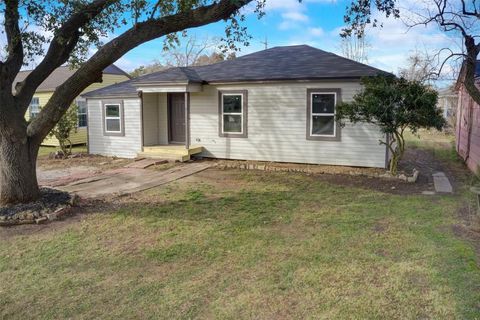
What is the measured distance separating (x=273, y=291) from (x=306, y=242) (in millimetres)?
1516

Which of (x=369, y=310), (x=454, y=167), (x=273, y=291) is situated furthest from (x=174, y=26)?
(x=454, y=167)

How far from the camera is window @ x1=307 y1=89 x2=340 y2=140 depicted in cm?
1105

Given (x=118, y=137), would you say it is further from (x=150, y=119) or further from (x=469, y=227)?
(x=469, y=227)

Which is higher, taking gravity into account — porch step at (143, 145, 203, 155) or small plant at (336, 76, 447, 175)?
small plant at (336, 76, 447, 175)

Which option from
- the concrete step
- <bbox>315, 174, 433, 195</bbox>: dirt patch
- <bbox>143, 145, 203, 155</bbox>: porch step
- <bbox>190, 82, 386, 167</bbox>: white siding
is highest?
<bbox>190, 82, 386, 167</bbox>: white siding

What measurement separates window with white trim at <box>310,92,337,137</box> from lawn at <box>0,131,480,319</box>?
3.92m

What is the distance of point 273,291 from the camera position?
154 inches

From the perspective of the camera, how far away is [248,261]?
466cm

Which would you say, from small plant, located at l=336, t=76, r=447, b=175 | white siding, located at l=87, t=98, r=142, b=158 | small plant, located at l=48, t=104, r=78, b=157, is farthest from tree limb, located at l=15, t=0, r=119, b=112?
small plant, located at l=48, t=104, r=78, b=157

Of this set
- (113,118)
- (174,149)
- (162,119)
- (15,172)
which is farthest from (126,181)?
(113,118)

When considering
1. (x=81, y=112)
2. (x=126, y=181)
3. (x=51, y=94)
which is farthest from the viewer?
(x=51, y=94)

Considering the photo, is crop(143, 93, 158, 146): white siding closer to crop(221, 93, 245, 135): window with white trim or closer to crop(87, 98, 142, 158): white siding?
crop(87, 98, 142, 158): white siding

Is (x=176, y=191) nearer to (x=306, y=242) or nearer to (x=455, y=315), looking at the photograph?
(x=306, y=242)

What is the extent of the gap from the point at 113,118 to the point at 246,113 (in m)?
5.04
